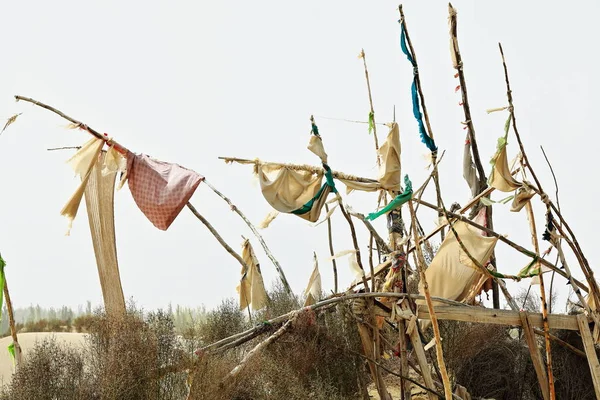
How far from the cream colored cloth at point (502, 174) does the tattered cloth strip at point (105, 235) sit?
5.34 meters

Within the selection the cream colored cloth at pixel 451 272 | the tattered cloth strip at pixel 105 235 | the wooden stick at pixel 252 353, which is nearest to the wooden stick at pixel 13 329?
the tattered cloth strip at pixel 105 235

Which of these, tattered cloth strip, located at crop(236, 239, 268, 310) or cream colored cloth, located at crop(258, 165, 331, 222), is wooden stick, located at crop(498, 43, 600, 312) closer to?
cream colored cloth, located at crop(258, 165, 331, 222)

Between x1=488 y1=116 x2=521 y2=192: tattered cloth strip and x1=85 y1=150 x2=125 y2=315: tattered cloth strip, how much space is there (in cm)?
534

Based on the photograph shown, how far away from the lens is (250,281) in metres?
12.7

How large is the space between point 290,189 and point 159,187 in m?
1.60

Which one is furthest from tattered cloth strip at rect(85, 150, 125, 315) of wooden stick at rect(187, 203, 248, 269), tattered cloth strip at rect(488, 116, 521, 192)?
tattered cloth strip at rect(488, 116, 521, 192)

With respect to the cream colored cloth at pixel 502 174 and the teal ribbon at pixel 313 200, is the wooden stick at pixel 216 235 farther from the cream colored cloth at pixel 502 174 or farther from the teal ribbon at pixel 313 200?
the cream colored cloth at pixel 502 174

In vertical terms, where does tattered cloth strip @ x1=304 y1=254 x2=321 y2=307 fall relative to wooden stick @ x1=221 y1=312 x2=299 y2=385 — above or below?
above

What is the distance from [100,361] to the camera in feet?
30.4

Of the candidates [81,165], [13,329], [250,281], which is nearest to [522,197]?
[81,165]

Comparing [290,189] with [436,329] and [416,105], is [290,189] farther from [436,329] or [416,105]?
[436,329]

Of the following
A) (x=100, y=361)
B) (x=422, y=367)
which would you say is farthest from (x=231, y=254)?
(x=422, y=367)

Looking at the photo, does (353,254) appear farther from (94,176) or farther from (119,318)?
(94,176)

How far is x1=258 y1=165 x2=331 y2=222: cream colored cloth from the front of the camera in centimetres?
811
